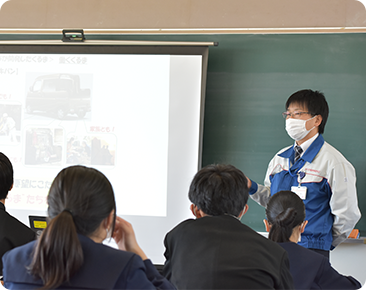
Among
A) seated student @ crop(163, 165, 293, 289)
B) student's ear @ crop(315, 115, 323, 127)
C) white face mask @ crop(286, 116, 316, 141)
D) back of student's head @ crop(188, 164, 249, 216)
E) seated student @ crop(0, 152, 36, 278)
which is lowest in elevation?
seated student @ crop(0, 152, 36, 278)

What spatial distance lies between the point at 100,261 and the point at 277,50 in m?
2.14

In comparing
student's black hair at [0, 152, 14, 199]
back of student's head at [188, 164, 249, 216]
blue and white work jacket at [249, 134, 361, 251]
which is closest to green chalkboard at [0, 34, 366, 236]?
blue and white work jacket at [249, 134, 361, 251]

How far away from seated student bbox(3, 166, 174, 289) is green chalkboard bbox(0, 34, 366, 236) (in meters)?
1.67

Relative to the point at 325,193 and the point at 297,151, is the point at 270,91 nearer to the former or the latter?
the point at 297,151

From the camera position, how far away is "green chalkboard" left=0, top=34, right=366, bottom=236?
2467mm

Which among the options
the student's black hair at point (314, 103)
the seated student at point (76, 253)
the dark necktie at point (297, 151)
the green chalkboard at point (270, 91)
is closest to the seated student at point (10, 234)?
the seated student at point (76, 253)

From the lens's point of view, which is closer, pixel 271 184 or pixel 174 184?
pixel 271 184

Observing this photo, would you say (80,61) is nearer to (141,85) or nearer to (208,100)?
(141,85)

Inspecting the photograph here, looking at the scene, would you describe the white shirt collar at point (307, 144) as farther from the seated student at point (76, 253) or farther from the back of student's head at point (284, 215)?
the seated student at point (76, 253)

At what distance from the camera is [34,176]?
8.82ft

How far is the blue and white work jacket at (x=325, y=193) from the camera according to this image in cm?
193

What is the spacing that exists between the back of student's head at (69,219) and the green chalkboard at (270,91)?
5.46ft

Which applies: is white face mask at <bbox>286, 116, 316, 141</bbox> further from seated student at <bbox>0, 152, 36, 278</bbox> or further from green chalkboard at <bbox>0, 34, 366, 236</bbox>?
seated student at <bbox>0, 152, 36, 278</bbox>

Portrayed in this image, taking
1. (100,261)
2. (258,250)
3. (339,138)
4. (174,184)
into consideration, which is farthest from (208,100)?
(100,261)
